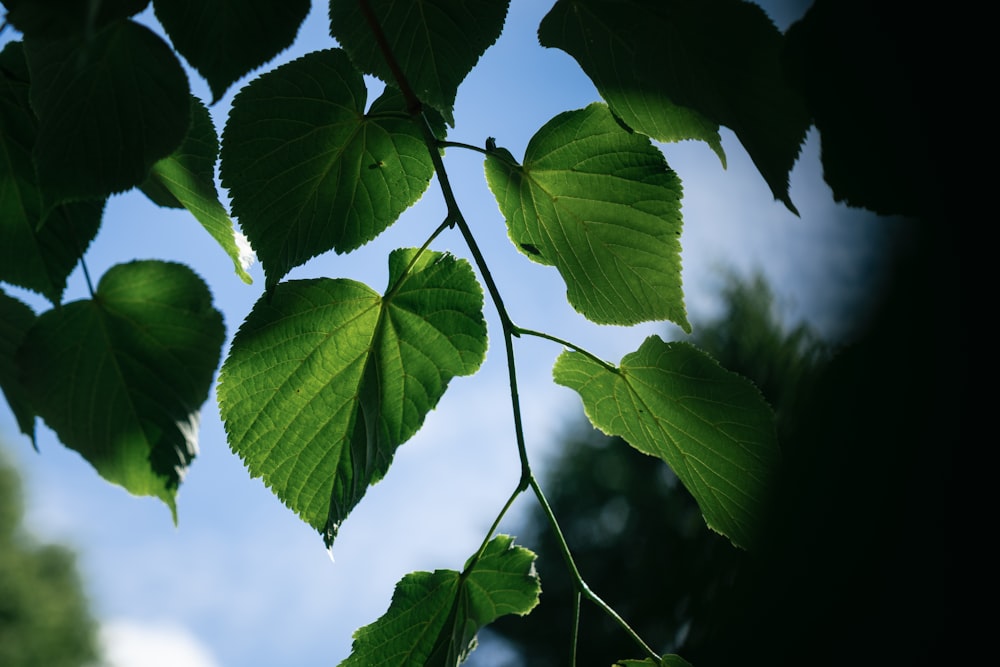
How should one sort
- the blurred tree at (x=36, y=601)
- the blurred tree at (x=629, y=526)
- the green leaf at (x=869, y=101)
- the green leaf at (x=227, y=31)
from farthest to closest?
the blurred tree at (x=36, y=601), the blurred tree at (x=629, y=526), the green leaf at (x=227, y=31), the green leaf at (x=869, y=101)

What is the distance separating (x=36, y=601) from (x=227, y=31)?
11.6 m

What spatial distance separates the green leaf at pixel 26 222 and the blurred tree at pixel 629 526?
265 inches

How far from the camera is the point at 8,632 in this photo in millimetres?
9352

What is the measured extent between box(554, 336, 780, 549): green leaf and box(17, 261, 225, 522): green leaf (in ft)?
0.67

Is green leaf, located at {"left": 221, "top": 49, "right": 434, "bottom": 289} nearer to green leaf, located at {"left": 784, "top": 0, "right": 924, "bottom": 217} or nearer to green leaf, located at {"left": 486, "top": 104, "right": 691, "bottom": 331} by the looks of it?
green leaf, located at {"left": 486, "top": 104, "right": 691, "bottom": 331}

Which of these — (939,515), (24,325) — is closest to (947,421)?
(939,515)

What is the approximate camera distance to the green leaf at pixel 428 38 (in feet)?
1.18

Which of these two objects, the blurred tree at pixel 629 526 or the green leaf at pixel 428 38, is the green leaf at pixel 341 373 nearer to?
the green leaf at pixel 428 38

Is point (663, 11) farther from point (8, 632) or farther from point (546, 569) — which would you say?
point (8, 632)

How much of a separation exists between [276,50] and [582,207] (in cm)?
19

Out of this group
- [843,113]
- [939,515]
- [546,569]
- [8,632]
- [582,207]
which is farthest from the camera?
[8,632]

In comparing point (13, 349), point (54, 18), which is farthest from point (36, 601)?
point (54, 18)

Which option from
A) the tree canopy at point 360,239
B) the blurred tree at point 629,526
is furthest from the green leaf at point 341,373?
the blurred tree at point 629,526

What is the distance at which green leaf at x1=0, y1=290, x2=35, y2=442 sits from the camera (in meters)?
0.40
